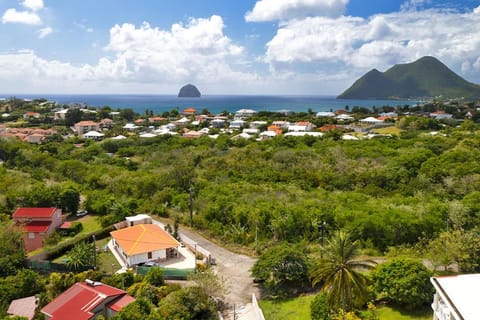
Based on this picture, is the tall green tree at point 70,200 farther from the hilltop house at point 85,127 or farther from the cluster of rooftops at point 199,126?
the hilltop house at point 85,127

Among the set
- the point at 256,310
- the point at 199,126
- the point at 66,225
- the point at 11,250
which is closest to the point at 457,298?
the point at 256,310

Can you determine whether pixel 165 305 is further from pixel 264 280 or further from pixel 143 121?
pixel 143 121

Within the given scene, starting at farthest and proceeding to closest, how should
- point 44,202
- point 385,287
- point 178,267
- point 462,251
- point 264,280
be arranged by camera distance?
point 44,202
point 178,267
point 264,280
point 462,251
point 385,287

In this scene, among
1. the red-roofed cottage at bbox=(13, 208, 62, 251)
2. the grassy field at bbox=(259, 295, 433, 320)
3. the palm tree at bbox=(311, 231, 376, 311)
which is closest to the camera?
the palm tree at bbox=(311, 231, 376, 311)

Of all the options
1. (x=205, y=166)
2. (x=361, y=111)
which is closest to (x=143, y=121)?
(x=205, y=166)

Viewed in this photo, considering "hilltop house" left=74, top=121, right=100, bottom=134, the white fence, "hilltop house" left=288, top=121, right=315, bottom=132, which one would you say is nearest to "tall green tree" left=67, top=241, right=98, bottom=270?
the white fence

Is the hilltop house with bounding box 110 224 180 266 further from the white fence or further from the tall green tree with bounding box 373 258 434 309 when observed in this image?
the tall green tree with bounding box 373 258 434 309

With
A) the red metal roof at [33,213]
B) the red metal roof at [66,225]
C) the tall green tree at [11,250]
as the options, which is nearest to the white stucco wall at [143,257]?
the tall green tree at [11,250]
